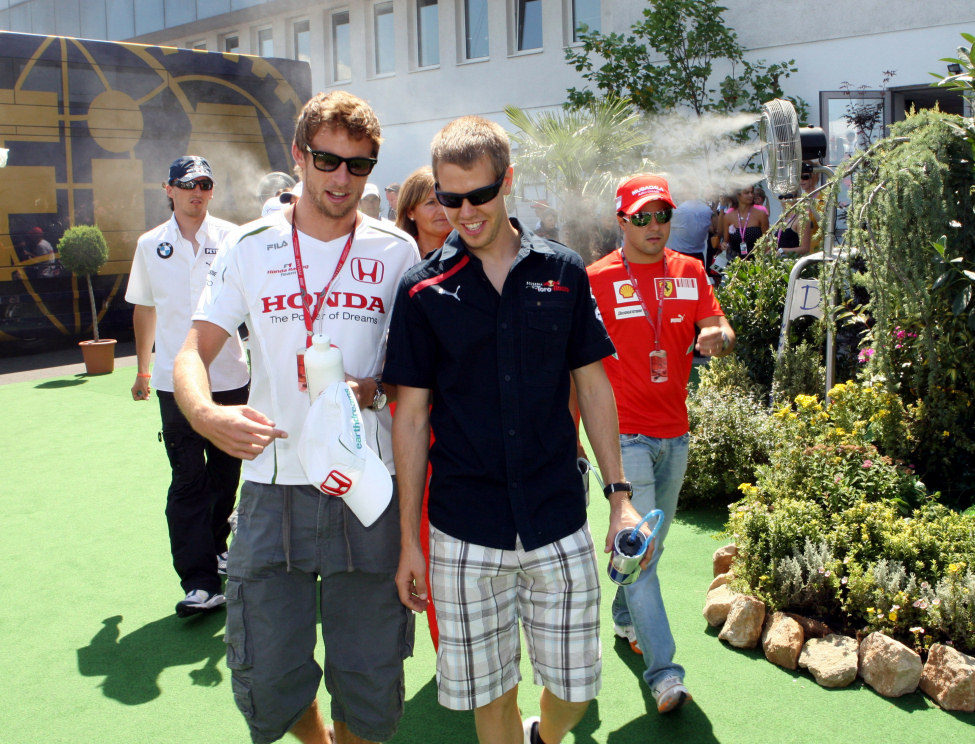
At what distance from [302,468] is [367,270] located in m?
0.61

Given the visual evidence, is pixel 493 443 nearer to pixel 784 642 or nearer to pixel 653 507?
pixel 653 507

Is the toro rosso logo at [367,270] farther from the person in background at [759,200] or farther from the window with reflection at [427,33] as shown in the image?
the window with reflection at [427,33]

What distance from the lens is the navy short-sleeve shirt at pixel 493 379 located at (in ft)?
8.00

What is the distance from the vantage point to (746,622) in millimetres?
3697

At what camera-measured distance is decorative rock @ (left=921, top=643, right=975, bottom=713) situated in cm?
313

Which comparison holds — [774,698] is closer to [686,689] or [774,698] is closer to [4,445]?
[686,689]

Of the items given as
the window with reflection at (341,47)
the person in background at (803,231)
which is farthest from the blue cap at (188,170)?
the window with reflection at (341,47)

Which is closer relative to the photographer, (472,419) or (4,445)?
(472,419)

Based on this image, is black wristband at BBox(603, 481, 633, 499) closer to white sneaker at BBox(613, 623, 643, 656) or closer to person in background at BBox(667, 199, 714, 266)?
white sneaker at BBox(613, 623, 643, 656)

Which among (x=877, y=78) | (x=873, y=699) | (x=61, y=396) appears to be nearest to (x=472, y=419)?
(x=873, y=699)

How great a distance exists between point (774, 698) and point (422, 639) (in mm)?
1572

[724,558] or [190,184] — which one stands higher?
[190,184]

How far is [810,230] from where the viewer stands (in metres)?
8.31

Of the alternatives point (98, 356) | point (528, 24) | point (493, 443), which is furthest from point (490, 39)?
point (493, 443)
